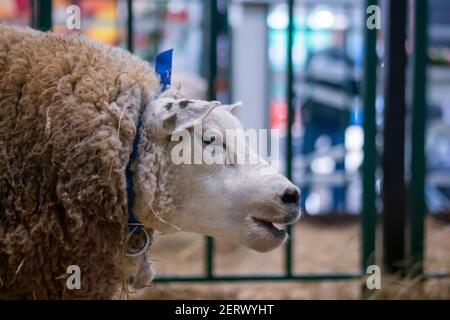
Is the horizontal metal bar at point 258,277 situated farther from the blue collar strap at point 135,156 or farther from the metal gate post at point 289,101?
the blue collar strap at point 135,156

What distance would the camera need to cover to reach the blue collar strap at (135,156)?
63.4 inches

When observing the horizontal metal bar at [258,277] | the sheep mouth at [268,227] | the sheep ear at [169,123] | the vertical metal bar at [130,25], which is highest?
the vertical metal bar at [130,25]

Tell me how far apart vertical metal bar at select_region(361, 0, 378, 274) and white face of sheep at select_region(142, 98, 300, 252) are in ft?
3.51

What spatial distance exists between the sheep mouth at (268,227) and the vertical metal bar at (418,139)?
4.25ft

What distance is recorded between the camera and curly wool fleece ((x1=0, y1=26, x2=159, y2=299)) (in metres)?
1.56

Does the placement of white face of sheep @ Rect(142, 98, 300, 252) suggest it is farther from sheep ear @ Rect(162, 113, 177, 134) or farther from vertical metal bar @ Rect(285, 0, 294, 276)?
vertical metal bar @ Rect(285, 0, 294, 276)

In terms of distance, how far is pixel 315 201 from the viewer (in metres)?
5.40

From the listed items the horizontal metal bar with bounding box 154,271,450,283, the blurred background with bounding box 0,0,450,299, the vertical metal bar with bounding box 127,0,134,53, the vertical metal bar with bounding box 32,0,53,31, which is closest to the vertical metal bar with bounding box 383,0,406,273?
the blurred background with bounding box 0,0,450,299

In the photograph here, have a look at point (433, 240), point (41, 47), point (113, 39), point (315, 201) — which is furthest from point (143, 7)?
point (41, 47)

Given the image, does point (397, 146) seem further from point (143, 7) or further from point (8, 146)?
point (143, 7)

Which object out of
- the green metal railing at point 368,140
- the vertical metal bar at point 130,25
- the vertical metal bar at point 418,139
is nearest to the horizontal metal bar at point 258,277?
the green metal railing at point 368,140

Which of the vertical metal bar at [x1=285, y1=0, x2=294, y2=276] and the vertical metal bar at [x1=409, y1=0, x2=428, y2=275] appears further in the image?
A: the vertical metal bar at [x1=409, y1=0, x2=428, y2=275]
